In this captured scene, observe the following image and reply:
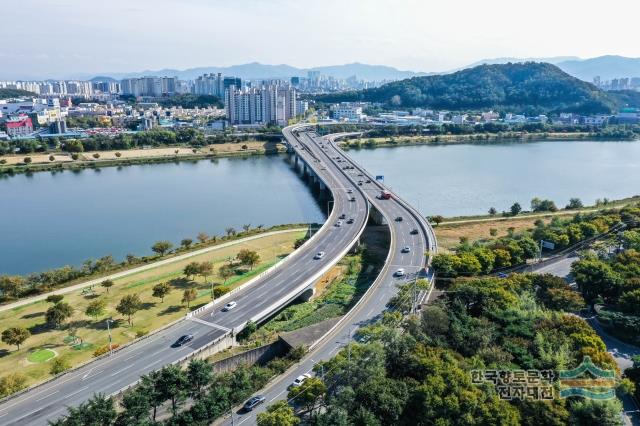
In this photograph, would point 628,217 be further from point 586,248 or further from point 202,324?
point 202,324

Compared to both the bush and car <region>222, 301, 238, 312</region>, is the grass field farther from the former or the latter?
car <region>222, 301, 238, 312</region>

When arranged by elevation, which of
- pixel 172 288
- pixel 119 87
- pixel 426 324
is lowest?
pixel 172 288

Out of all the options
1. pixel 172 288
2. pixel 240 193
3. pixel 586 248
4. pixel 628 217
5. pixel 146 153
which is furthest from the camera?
pixel 146 153

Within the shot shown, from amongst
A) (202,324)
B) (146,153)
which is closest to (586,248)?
(202,324)

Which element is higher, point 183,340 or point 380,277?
point 380,277

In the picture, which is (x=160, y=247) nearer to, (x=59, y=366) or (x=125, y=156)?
(x=59, y=366)

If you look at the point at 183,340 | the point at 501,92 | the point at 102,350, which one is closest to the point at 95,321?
the point at 102,350

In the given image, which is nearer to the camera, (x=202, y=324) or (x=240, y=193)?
(x=202, y=324)
